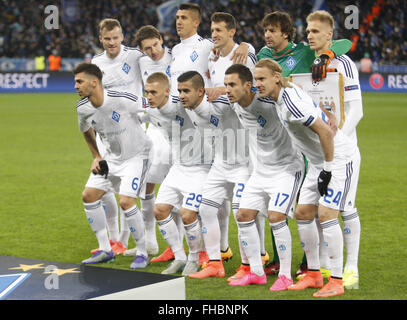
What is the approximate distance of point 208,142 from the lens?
6.57 metres

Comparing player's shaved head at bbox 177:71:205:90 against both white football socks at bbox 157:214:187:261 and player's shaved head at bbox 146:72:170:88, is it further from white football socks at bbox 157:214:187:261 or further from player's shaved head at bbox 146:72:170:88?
white football socks at bbox 157:214:187:261

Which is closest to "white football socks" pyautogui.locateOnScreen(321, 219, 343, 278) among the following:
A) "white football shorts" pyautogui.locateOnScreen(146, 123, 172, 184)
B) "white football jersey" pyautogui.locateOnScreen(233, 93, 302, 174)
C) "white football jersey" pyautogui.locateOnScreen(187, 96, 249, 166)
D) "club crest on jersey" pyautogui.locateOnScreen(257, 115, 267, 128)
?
"white football jersey" pyautogui.locateOnScreen(233, 93, 302, 174)

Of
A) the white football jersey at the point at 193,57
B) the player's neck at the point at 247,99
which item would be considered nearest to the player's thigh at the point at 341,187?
the player's neck at the point at 247,99

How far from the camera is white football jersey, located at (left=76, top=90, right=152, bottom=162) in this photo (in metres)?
6.78

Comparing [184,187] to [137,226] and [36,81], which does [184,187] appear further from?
[36,81]

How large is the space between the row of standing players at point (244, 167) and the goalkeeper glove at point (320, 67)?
1 centimetres

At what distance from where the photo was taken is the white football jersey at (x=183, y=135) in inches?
258

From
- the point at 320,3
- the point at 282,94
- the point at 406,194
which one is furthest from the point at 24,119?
the point at 320,3

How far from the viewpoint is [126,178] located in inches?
269

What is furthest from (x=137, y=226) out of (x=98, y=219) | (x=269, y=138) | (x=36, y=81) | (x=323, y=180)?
(x=36, y=81)

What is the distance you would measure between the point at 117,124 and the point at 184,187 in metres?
1.01

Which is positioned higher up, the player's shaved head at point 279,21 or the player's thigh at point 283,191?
the player's shaved head at point 279,21

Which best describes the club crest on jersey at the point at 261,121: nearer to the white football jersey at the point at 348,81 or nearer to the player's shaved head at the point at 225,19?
the white football jersey at the point at 348,81

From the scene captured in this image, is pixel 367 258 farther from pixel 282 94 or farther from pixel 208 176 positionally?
pixel 282 94
